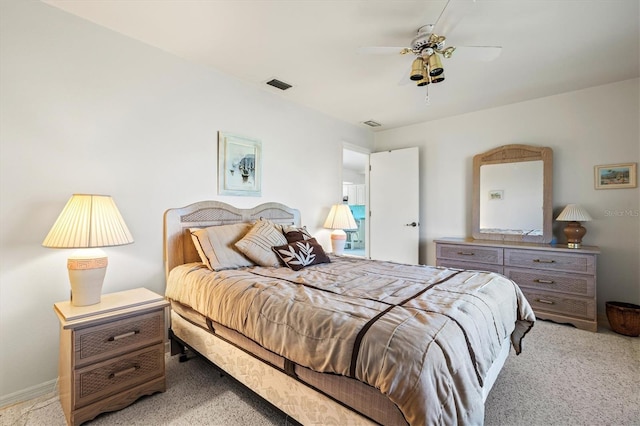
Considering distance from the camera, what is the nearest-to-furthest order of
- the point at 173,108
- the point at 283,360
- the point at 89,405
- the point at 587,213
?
the point at 283,360
the point at 89,405
the point at 173,108
the point at 587,213

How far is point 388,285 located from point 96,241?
5.92 feet

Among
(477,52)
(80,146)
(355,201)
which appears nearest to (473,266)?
(477,52)

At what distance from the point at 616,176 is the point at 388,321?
142 inches

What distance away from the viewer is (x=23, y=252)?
1856mm

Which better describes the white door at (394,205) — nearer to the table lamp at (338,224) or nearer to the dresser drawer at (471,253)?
the dresser drawer at (471,253)

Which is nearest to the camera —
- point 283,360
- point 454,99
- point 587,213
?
point 283,360

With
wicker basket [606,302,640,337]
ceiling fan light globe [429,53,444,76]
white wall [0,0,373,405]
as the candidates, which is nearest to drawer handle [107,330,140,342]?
white wall [0,0,373,405]

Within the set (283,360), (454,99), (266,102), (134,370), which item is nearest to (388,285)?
(283,360)

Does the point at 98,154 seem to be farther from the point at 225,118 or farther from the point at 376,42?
the point at 376,42

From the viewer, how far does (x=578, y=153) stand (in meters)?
3.36

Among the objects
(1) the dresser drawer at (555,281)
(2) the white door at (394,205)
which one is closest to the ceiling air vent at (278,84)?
(2) the white door at (394,205)

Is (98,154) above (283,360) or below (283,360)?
above

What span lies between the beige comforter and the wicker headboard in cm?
32

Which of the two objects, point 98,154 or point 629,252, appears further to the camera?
point 629,252
